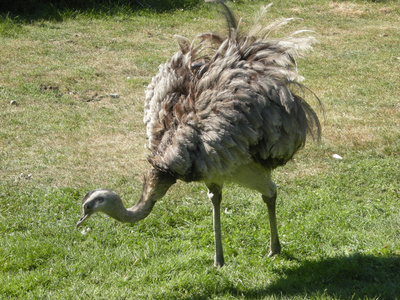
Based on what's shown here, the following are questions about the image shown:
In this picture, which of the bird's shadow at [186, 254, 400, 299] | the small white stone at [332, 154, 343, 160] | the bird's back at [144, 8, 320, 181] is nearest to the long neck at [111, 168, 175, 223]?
the bird's back at [144, 8, 320, 181]

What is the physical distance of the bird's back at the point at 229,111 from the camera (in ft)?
15.8

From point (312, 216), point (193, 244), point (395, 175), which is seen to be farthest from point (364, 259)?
point (395, 175)

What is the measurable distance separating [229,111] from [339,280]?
1817mm

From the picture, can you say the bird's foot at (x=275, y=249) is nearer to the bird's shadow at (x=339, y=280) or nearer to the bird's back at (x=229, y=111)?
the bird's shadow at (x=339, y=280)

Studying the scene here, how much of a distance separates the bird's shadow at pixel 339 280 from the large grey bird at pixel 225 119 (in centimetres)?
49

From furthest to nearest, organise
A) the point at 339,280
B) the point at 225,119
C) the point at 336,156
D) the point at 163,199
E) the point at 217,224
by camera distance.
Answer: the point at 336,156 < the point at 163,199 < the point at 217,224 < the point at 339,280 < the point at 225,119

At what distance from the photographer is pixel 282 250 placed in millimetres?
5613

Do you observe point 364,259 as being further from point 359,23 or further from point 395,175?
point 359,23

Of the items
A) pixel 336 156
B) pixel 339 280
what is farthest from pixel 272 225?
pixel 336 156

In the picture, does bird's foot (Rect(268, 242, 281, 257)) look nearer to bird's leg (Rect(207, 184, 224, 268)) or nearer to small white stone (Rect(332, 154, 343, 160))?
bird's leg (Rect(207, 184, 224, 268))

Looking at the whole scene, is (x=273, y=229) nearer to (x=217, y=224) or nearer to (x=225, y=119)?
(x=217, y=224)

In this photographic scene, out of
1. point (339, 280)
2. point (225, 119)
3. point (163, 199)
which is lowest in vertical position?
point (163, 199)

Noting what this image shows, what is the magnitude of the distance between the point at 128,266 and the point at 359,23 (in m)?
11.4

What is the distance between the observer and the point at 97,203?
496 centimetres
